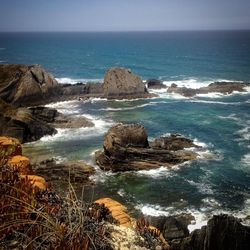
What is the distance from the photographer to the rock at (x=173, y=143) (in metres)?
39.3

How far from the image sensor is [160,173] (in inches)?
1356

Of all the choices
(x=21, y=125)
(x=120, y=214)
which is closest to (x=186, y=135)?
(x=21, y=125)

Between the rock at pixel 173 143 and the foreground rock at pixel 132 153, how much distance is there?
1.18m

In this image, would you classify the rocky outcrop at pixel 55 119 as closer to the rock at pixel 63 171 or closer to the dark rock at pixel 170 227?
the rock at pixel 63 171

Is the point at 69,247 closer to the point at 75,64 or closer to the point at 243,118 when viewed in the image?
the point at 243,118

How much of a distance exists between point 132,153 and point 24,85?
30.7 metres

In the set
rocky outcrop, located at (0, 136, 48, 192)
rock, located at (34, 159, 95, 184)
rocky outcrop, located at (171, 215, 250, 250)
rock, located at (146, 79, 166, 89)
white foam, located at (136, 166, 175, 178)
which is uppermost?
rocky outcrop, located at (0, 136, 48, 192)

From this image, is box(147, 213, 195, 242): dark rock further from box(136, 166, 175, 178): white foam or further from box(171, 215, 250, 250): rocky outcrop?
box(136, 166, 175, 178): white foam

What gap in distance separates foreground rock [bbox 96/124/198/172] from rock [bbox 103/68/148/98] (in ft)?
108

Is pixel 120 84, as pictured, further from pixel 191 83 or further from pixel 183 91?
pixel 191 83

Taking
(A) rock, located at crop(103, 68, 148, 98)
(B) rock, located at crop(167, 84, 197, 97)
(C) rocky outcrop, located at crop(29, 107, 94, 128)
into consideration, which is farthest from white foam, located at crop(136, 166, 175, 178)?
(B) rock, located at crop(167, 84, 197, 97)

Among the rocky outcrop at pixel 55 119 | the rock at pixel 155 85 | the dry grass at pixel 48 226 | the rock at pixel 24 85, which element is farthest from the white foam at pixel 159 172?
the rock at pixel 155 85

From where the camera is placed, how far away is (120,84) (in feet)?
230

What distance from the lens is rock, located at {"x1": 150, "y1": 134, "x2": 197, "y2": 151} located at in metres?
39.3
